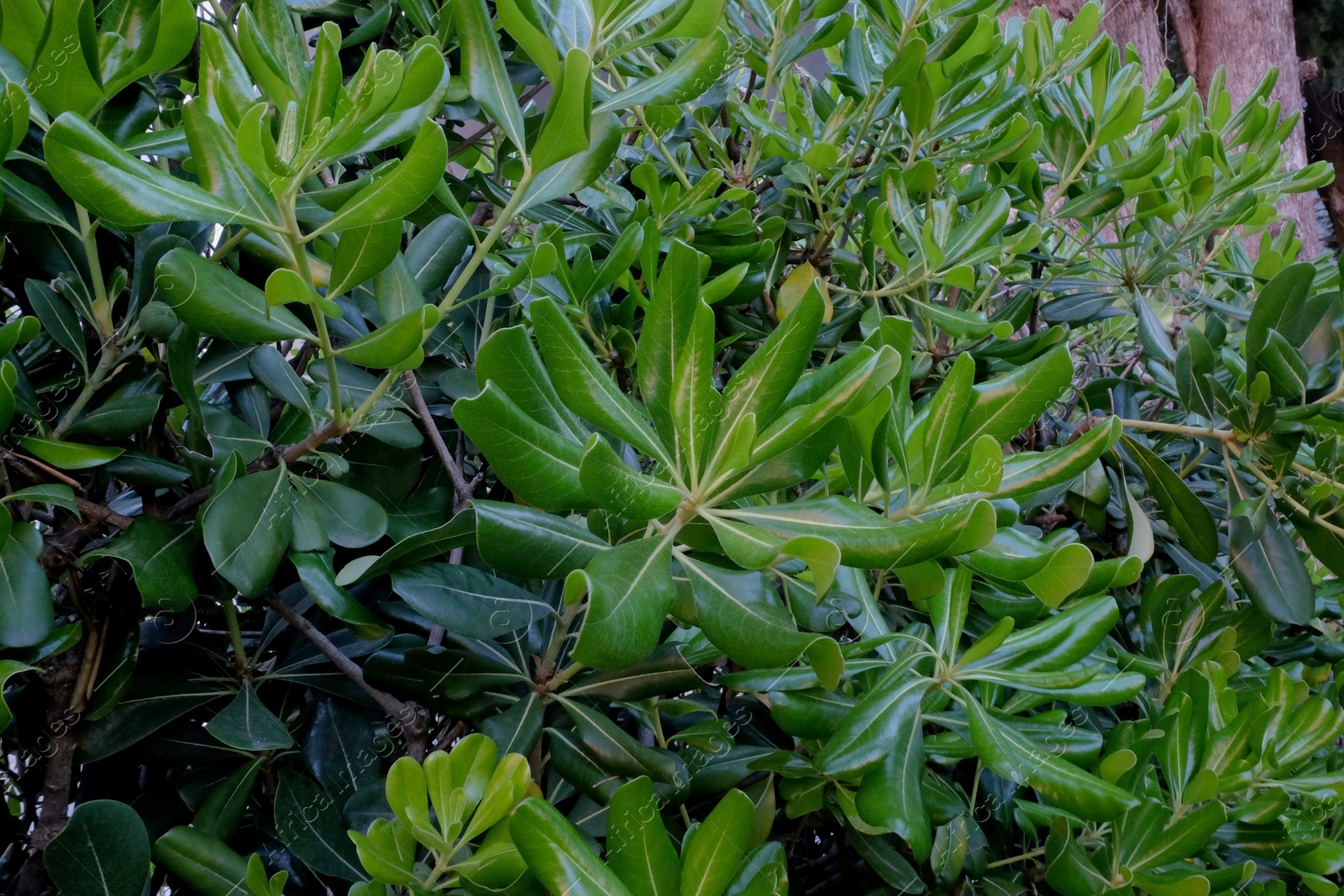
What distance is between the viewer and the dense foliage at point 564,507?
550mm

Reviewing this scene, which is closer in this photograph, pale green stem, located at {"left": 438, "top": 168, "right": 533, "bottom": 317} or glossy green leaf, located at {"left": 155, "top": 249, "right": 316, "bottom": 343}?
glossy green leaf, located at {"left": 155, "top": 249, "right": 316, "bottom": 343}

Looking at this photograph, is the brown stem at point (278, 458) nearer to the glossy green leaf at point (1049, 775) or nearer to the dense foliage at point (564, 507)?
the dense foliage at point (564, 507)

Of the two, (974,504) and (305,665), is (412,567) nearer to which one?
(305,665)

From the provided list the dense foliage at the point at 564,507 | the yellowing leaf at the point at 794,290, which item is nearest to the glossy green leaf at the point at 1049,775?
the dense foliage at the point at 564,507

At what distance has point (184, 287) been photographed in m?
0.54

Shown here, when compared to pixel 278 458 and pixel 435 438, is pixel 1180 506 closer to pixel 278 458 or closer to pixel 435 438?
pixel 435 438

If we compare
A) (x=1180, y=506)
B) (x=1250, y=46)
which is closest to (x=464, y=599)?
(x=1180, y=506)

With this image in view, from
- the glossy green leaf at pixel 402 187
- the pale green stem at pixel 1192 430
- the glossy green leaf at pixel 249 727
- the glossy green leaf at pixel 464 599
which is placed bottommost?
the glossy green leaf at pixel 249 727

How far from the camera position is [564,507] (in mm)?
570

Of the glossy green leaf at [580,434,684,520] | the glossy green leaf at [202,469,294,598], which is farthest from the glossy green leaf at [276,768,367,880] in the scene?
the glossy green leaf at [580,434,684,520]

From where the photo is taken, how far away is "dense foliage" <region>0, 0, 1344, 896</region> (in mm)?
550

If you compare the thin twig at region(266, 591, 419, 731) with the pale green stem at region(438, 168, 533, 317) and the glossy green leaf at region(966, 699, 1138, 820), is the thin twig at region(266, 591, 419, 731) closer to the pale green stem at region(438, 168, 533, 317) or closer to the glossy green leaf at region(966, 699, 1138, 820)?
the pale green stem at region(438, 168, 533, 317)

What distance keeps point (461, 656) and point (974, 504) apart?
423 mm

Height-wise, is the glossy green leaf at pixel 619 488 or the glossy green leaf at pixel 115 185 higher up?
the glossy green leaf at pixel 115 185
